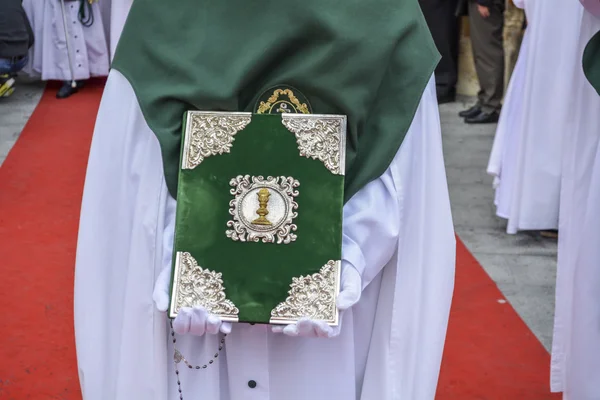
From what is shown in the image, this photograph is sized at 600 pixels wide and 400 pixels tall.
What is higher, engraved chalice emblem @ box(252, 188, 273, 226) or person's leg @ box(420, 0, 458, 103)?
engraved chalice emblem @ box(252, 188, 273, 226)

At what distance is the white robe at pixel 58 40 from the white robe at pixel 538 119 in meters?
5.18

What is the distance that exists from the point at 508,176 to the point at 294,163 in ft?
11.7

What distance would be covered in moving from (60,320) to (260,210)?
2.52 metres

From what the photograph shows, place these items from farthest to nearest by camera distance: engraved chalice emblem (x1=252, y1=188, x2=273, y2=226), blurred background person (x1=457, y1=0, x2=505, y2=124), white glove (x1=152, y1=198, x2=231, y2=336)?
blurred background person (x1=457, y1=0, x2=505, y2=124)
engraved chalice emblem (x1=252, y1=188, x2=273, y2=226)
white glove (x1=152, y1=198, x2=231, y2=336)

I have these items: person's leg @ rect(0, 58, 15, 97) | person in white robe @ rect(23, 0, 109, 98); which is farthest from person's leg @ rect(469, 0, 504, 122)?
person's leg @ rect(0, 58, 15, 97)

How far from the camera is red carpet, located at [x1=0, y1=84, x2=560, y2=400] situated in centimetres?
385

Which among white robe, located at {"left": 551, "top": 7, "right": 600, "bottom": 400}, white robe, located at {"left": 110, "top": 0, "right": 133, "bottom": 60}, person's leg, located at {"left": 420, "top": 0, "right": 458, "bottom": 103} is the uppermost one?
white robe, located at {"left": 110, "top": 0, "right": 133, "bottom": 60}

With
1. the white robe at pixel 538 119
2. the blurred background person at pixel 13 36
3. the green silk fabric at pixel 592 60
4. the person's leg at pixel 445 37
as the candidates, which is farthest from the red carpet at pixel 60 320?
the person's leg at pixel 445 37

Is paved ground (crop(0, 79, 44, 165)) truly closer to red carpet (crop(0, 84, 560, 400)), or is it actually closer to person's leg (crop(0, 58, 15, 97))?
person's leg (crop(0, 58, 15, 97))

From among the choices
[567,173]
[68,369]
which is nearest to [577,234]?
[567,173]

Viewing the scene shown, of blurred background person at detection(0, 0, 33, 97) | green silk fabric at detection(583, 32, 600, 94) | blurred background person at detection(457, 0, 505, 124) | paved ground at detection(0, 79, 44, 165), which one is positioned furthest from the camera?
blurred background person at detection(0, 0, 33, 97)

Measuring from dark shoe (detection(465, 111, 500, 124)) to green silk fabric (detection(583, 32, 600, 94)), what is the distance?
215 inches

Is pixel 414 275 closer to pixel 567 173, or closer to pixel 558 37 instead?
pixel 567 173

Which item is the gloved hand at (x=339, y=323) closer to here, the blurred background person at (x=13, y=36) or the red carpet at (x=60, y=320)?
the red carpet at (x=60, y=320)
